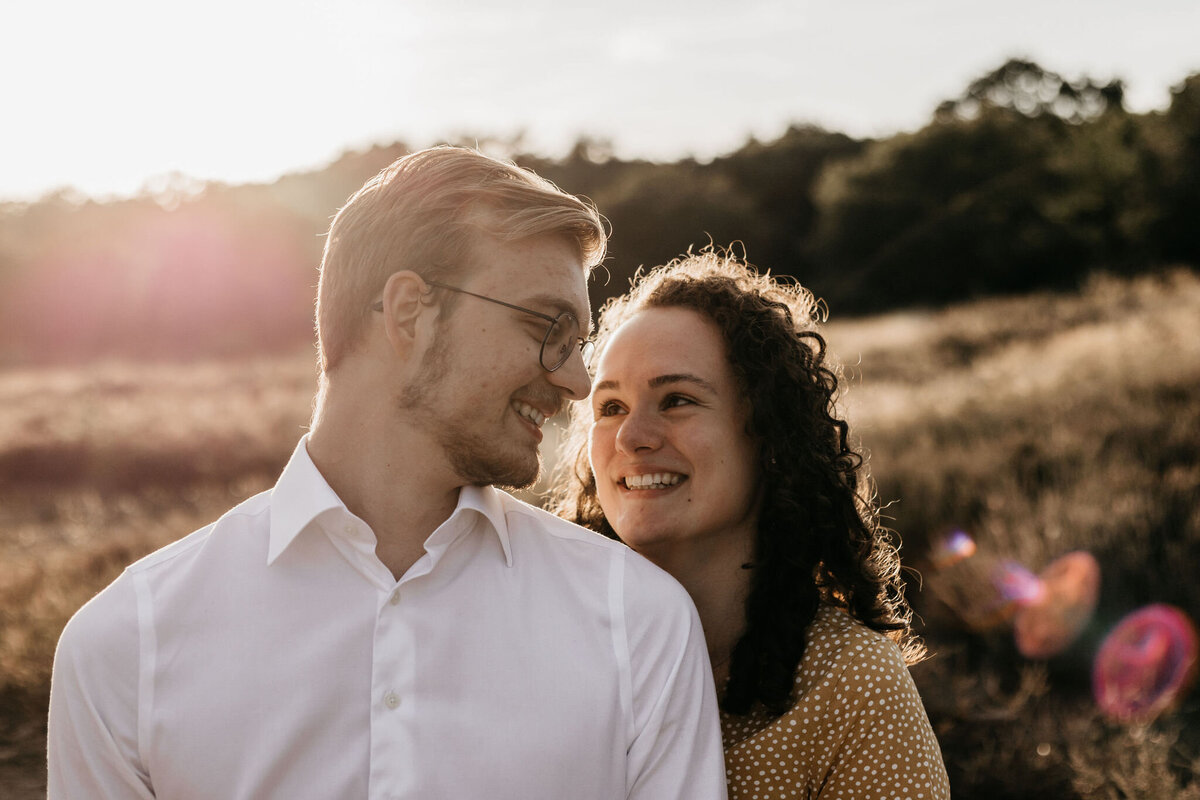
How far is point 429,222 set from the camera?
2113 mm

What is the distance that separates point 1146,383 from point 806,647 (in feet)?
33.0

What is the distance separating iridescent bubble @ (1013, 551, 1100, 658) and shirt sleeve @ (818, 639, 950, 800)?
15.2 feet

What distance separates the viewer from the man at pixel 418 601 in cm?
182

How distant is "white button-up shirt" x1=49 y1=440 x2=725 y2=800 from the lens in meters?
1.81

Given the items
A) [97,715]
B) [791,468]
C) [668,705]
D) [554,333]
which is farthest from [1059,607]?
[97,715]

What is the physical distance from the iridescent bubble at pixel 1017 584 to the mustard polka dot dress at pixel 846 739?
501 centimetres

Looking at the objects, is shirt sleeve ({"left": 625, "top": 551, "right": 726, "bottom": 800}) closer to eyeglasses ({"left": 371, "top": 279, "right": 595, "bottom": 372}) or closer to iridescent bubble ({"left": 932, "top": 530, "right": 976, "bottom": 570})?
eyeglasses ({"left": 371, "top": 279, "right": 595, "bottom": 372})

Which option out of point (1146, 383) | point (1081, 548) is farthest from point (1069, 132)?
point (1081, 548)

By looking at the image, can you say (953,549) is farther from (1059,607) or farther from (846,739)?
(846,739)

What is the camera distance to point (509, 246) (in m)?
2.11

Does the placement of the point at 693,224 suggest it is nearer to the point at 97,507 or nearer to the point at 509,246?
the point at 97,507

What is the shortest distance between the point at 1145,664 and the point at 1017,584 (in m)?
1.08

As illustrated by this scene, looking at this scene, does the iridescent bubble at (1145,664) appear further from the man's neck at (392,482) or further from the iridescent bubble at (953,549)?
the man's neck at (392,482)

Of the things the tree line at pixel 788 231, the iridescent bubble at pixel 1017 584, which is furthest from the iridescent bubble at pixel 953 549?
the tree line at pixel 788 231
